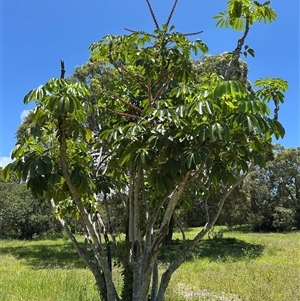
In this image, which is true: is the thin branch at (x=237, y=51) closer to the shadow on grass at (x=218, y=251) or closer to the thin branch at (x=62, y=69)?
the thin branch at (x=62, y=69)

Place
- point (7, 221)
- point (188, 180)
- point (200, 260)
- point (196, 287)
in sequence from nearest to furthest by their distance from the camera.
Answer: point (188, 180) < point (196, 287) < point (200, 260) < point (7, 221)

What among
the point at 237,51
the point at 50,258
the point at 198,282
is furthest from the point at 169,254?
the point at 237,51

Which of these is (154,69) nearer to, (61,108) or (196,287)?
(61,108)

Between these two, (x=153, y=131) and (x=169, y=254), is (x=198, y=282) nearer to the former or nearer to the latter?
(x=169, y=254)

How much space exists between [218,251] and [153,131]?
1024 centimetres

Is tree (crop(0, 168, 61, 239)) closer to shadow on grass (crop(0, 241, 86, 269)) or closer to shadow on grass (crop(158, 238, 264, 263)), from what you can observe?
shadow on grass (crop(0, 241, 86, 269))

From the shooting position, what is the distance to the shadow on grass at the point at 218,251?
9.69 meters

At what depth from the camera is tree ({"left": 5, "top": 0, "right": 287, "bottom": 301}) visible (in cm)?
180

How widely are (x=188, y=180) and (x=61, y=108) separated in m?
0.88

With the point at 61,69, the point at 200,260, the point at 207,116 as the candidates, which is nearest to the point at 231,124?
the point at 207,116

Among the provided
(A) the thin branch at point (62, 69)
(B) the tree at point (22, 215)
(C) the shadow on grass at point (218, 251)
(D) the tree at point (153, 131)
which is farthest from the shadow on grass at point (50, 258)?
(A) the thin branch at point (62, 69)

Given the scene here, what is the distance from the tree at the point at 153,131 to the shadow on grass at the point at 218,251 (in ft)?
23.4

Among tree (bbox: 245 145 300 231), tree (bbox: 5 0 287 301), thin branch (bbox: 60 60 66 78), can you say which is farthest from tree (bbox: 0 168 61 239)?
thin branch (bbox: 60 60 66 78)

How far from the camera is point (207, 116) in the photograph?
1.82 m
